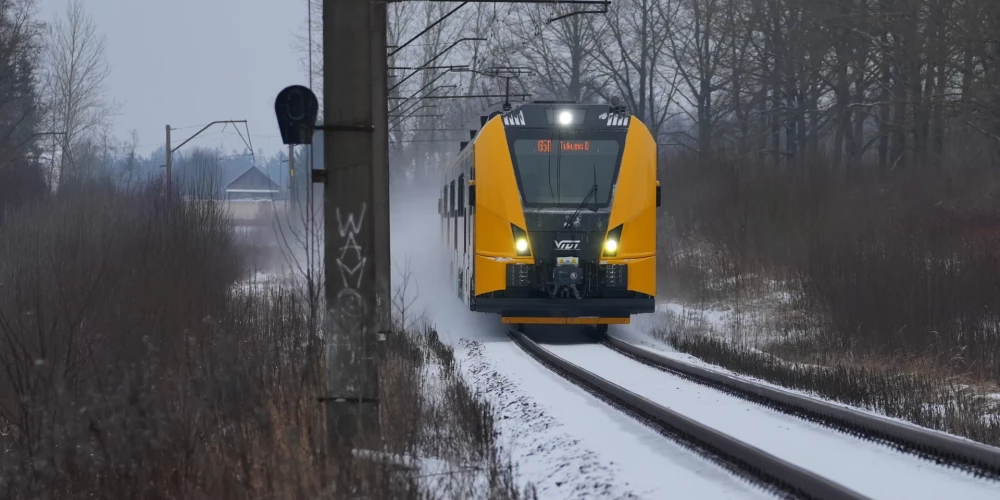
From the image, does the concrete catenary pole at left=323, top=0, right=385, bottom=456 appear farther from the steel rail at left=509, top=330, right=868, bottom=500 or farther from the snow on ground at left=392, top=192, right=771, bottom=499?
the steel rail at left=509, top=330, right=868, bottom=500

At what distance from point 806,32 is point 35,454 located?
95.5ft

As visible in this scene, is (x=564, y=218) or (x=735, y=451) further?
(x=564, y=218)

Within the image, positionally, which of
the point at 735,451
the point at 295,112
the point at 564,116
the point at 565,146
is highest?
the point at 564,116

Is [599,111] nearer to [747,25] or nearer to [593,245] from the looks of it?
[593,245]

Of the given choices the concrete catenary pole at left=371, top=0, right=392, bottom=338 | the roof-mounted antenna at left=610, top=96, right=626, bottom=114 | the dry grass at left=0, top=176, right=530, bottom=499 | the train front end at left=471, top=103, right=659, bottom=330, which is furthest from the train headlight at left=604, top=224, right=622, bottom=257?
the concrete catenary pole at left=371, top=0, right=392, bottom=338

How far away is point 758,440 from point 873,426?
2.62ft

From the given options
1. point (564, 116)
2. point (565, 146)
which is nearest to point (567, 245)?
point (565, 146)

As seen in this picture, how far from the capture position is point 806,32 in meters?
32.3

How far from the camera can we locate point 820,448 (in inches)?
291

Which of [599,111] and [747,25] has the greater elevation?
[747,25]

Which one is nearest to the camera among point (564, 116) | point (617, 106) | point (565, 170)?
point (565, 170)

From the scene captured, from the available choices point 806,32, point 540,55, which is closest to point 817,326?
point 806,32

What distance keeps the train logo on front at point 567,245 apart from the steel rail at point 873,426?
449 cm

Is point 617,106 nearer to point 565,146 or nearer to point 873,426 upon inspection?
point 565,146
